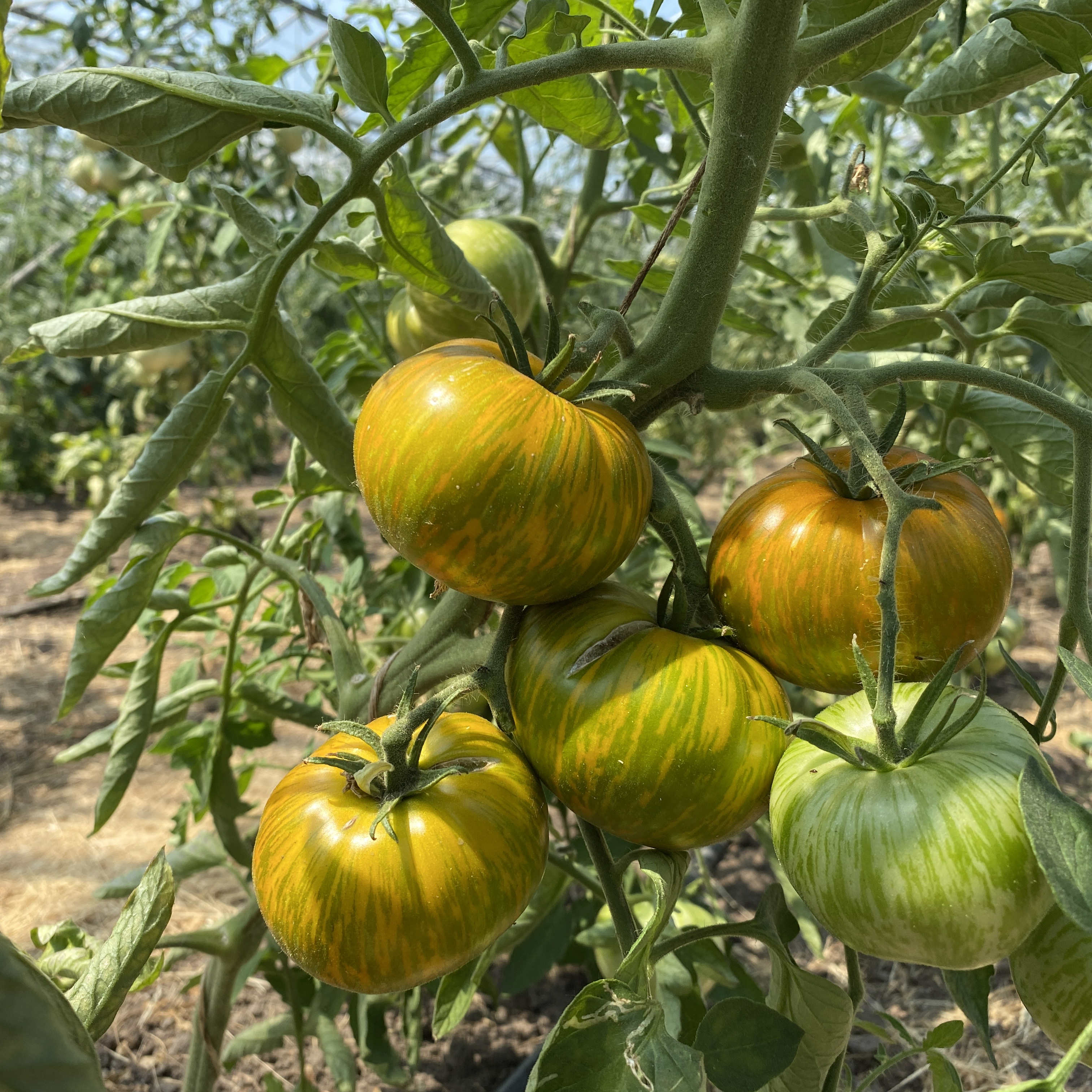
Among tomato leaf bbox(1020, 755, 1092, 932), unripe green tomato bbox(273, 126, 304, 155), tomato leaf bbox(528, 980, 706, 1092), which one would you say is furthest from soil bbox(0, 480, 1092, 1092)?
unripe green tomato bbox(273, 126, 304, 155)

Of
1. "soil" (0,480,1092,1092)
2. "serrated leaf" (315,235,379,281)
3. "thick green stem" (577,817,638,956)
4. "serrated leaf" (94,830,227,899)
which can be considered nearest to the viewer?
"thick green stem" (577,817,638,956)

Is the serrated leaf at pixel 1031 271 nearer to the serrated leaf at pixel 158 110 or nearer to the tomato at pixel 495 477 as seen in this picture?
the tomato at pixel 495 477

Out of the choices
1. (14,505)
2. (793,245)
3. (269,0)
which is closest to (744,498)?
(793,245)

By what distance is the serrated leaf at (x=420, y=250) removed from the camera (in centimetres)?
59

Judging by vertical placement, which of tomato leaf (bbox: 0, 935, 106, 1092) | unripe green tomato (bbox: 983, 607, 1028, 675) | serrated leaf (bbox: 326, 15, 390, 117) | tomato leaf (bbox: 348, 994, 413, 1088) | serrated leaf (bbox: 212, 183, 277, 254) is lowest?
unripe green tomato (bbox: 983, 607, 1028, 675)

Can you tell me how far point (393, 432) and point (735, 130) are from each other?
0.88 feet

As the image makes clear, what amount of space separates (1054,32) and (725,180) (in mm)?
235

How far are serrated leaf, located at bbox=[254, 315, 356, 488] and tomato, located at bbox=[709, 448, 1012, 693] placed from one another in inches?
13.0

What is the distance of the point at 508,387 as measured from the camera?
19.0 inches

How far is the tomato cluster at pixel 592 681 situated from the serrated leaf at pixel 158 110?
6.7 inches

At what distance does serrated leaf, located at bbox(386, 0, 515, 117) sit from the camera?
24.1 inches

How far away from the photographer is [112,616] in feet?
2.40

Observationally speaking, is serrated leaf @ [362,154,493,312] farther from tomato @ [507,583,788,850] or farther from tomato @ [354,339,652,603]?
tomato @ [507,583,788,850]

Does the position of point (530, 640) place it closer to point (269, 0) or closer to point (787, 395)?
point (787, 395)
